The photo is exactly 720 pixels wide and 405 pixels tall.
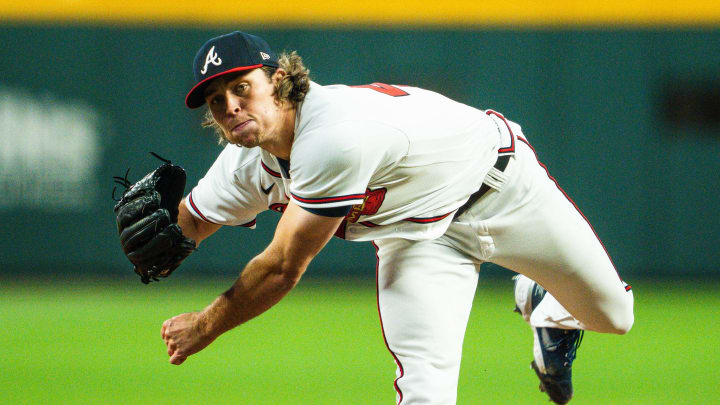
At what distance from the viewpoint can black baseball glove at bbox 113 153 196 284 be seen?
10.4 feet

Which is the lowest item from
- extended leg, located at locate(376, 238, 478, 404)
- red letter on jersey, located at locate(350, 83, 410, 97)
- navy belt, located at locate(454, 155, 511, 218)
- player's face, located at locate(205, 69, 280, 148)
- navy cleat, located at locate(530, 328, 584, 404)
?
navy cleat, located at locate(530, 328, 584, 404)

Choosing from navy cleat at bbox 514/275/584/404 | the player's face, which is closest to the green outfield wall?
navy cleat at bbox 514/275/584/404

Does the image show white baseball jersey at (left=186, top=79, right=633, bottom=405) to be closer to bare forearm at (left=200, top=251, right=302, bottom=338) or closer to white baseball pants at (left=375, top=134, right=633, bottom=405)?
white baseball pants at (left=375, top=134, right=633, bottom=405)

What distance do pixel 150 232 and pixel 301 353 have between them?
2500 millimetres

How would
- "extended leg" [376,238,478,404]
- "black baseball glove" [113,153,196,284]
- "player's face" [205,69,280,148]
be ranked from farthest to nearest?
1. "black baseball glove" [113,153,196,284]
2. "extended leg" [376,238,478,404]
3. "player's face" [205,69,280,148]

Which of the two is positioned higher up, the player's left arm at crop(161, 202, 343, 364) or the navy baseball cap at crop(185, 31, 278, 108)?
the navy baseball cap at crop(185, 31, 278, 108)

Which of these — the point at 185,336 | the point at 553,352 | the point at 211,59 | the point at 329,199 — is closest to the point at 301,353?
the point at 553,352

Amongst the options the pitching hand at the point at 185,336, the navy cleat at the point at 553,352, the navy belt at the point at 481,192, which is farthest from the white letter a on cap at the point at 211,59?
A: the navy cleat at the point at 553,352

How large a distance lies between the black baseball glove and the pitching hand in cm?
39

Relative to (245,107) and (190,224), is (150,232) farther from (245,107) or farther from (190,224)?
(245,107)

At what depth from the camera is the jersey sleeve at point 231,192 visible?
3326 mm

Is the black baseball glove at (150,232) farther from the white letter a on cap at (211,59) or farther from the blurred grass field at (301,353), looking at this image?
the blurred grass field at (301,353)

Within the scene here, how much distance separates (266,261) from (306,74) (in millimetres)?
686

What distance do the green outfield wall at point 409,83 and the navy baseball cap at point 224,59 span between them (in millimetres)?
5455
